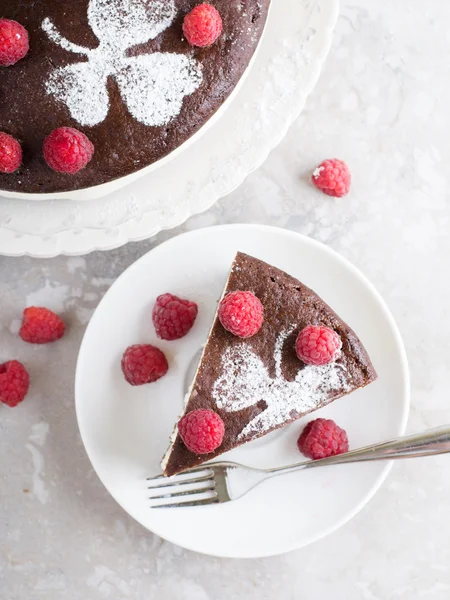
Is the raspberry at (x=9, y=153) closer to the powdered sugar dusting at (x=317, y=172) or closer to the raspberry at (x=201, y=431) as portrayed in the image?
the raspberry at (x=201, y=431)

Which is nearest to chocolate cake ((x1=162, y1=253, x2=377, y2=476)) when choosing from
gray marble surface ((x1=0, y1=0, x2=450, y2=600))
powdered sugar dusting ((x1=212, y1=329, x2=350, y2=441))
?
powdered sugar dusting ((x1=212, y1=329, x2=350, y2=441))

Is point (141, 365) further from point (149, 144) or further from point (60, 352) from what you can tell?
point (149, 144)

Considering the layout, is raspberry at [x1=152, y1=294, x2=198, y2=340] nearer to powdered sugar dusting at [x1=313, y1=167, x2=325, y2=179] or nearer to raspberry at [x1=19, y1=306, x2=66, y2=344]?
raspberry at [x1=19, y1=306, x2=66, y2=344]

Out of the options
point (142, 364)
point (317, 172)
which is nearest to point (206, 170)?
point (317, 172)

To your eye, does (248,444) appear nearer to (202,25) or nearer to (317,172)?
(317,172)

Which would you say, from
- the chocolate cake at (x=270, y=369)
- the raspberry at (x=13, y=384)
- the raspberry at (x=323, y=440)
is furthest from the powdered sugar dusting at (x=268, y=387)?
the raspberry at (x=13, y=384)

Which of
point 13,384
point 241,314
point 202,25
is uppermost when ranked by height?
point 202,25

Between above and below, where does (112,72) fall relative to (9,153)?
above
